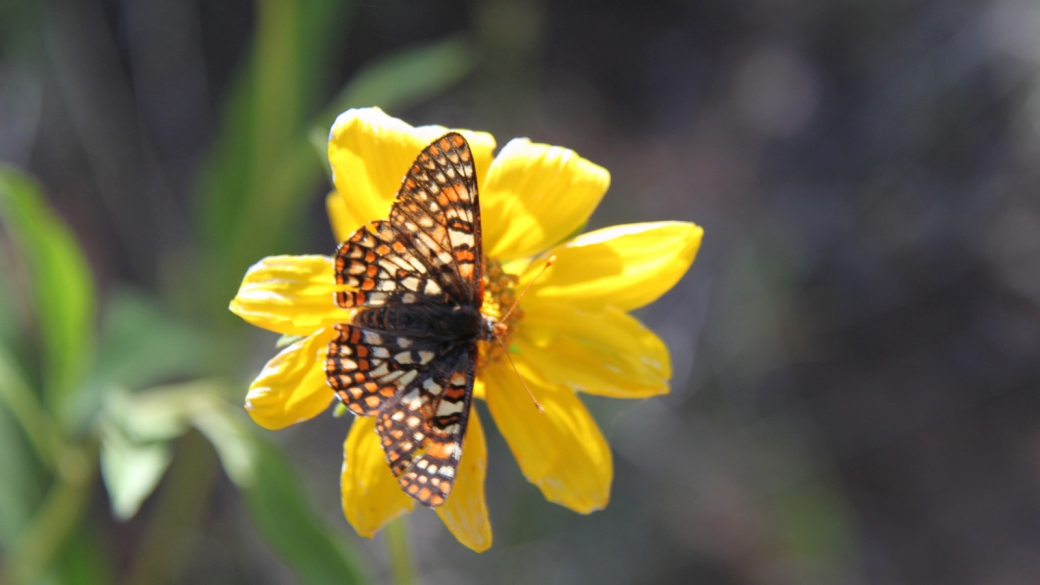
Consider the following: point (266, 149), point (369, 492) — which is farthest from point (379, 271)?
point (266, 149)

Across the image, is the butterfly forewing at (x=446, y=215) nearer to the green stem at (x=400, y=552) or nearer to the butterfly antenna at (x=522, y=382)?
the butterfly antenna at (x=522, y=382)

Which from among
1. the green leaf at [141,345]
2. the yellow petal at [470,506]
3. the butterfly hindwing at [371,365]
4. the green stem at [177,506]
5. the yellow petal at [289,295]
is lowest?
the green stem at [177,506]

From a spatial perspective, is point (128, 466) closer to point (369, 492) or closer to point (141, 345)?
point (369, 492)

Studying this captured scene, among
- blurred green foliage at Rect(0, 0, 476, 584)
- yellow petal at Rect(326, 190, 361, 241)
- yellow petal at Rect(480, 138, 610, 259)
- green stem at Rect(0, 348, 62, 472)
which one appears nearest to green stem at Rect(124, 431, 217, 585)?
blurred green foliage at Rect(0, 0, 476, 584)

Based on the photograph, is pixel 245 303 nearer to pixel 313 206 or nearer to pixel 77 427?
pixel 77 427

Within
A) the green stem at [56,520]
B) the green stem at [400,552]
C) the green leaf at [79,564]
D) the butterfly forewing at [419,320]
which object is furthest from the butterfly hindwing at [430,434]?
the green leaf at [79,564]

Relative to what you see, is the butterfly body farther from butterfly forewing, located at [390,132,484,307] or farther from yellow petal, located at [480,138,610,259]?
yellow petal, located at [480,138,610,259]
